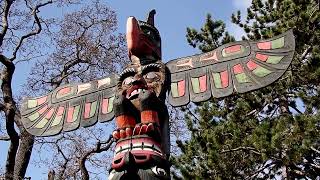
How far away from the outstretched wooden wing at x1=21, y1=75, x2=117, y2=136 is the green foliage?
287cm

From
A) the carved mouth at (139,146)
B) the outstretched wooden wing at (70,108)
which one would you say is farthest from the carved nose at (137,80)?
the carved mouth at (139,146)

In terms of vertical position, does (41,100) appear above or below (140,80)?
above

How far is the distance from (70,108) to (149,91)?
3.96 feet

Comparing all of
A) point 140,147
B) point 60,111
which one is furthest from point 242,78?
point 60,111

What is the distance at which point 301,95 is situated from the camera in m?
8.23

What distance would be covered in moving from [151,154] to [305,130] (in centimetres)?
377

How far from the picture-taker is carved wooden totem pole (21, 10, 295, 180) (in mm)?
4449

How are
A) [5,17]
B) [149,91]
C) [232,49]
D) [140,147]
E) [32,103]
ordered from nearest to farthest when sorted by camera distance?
[140,147] → [149,91] → [232,49] → [32,103] → [5,17]

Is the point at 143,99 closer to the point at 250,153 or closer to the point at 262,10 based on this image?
the point at 250,153

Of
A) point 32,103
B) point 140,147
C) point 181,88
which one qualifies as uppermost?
point 32,103

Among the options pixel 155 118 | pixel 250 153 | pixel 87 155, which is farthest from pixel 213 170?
pixel 155 118

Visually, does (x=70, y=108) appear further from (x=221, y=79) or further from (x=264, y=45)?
(x=264, y=45)

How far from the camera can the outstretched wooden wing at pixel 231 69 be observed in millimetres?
4523

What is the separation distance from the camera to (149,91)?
4773mm
